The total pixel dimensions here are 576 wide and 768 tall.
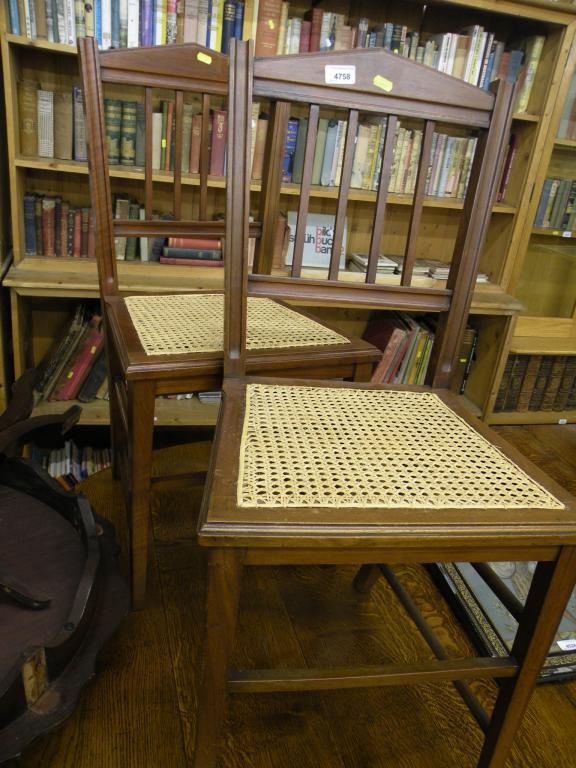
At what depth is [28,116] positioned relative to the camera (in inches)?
67.2

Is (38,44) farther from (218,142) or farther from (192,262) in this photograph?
(192,262)

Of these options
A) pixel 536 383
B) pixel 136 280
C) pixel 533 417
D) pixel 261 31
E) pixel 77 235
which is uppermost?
pixel 261 31

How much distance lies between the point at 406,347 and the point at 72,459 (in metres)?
1.24

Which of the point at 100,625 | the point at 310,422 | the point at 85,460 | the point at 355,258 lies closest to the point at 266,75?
the point at 310,422

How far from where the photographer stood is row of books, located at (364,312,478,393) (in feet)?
6.95

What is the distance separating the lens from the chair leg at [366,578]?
47.1 inches

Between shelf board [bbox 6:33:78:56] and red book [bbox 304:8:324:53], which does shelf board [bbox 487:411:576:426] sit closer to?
red book [bbox 304:8:324:53]

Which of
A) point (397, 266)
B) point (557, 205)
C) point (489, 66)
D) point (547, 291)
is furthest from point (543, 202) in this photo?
point (397, 266)

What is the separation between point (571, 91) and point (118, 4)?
4.81ft

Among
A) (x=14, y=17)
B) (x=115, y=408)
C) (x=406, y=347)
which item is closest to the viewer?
(x=115, y=408)

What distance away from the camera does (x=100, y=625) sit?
885mm

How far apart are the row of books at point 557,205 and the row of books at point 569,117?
0.15 metres

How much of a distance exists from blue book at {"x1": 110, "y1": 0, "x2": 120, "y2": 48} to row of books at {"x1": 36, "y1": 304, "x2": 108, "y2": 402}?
2.60ft

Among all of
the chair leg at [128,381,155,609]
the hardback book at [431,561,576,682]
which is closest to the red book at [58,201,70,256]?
the chair leg at [128,381,155,609]
